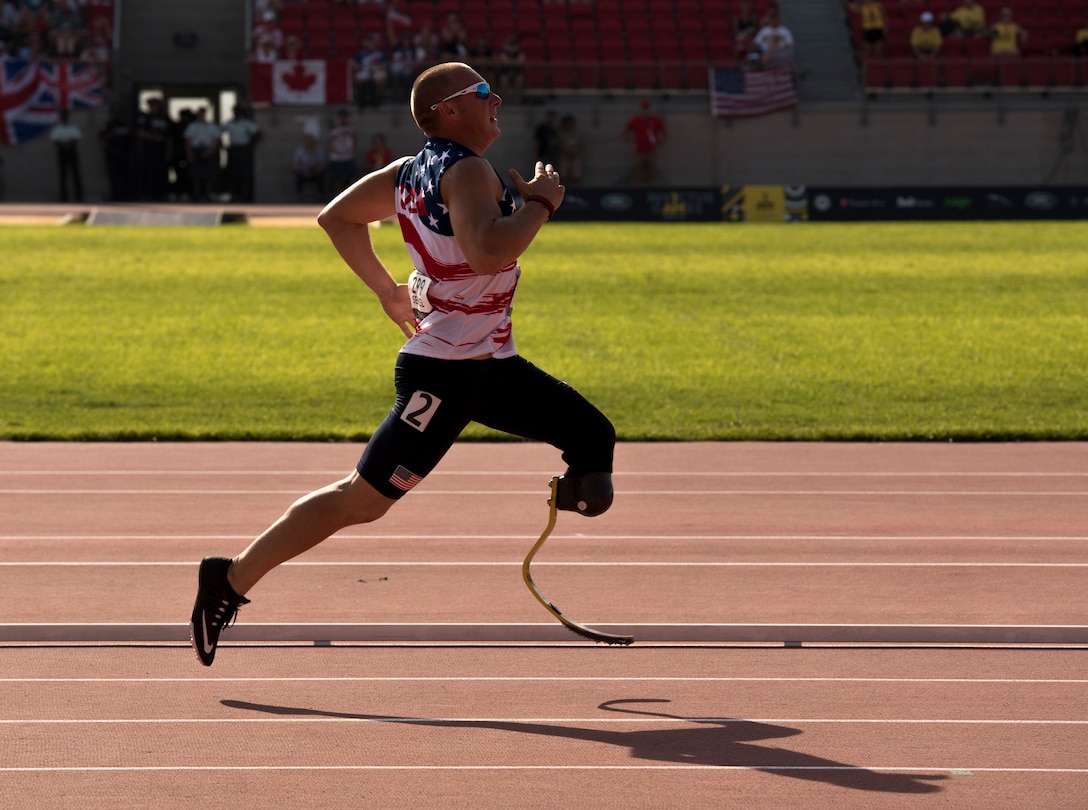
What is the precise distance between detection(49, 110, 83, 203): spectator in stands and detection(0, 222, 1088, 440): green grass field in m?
10.3

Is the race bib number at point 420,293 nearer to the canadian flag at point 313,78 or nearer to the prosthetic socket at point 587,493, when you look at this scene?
the prosthetic socket at point 587,493

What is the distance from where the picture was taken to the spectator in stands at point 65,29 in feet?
121

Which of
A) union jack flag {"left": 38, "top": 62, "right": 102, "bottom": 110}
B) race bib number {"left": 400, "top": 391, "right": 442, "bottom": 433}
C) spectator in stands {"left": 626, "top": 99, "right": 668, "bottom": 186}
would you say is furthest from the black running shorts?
union jack flag {"left": 38, "top": 62, "right": 102, "bottom": 110}

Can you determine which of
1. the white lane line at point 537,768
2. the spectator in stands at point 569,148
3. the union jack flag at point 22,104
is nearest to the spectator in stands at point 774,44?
the spectator in stands at point 569,148

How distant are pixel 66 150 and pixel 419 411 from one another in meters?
33.2

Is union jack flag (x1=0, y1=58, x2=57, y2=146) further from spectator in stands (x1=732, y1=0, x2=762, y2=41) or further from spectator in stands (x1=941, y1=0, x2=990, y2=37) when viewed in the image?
spectator in stands (x1=941, y1=0, x2=990, y2=37)

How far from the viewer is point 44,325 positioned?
1627cm

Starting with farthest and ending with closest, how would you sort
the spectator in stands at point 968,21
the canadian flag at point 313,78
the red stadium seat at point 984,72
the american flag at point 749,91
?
the spectator in stands at point 968,21
the red stadium seat at point 984,72
the american flag at point 749,91
the canadian flag at point 313,78

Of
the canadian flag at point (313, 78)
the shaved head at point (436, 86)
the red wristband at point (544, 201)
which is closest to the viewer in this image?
the red wristband at point (544, 201)

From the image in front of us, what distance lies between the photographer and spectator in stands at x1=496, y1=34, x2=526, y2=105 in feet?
122

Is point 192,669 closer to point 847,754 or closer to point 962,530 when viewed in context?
point 847,754

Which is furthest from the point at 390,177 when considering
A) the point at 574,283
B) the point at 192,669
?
the point at 574,283

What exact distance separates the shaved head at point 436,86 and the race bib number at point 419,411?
32.4 inches

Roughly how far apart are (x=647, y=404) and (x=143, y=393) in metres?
4.03
